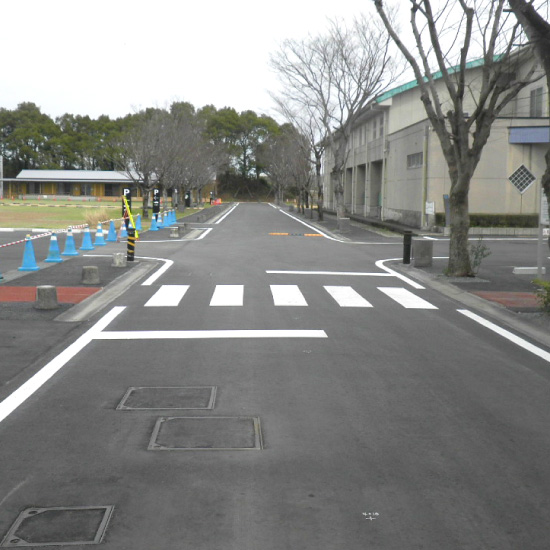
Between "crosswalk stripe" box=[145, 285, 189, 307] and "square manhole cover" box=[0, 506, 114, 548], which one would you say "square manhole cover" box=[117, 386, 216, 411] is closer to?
"square manhole cover" box=[0, 506, 114, 548]

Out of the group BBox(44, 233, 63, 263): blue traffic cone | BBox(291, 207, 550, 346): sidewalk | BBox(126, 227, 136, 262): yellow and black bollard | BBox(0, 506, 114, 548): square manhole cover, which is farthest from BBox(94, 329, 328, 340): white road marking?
BBox(44, 233, 63, 263): blue traffic cone

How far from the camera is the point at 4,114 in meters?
119

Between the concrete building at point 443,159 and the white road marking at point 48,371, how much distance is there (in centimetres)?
2615

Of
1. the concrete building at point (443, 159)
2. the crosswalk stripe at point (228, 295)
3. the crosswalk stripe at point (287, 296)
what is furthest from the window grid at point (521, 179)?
the concrete building at point (443, 159)

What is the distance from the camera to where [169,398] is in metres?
7.56

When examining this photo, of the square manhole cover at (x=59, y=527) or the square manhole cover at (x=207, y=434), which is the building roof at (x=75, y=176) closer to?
the square manhole cover at (x=207, y=434)

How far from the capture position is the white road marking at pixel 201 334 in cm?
1067

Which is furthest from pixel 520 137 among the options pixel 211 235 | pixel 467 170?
pixel 467 170

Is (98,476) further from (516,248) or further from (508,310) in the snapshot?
(516,248)

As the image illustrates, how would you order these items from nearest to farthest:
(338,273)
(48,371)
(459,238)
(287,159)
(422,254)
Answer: (48,371) < (459,238) < (338,273) < (422,254) < (287,159)

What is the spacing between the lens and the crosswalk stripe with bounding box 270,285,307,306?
13.9 metres

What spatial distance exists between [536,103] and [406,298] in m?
29.5

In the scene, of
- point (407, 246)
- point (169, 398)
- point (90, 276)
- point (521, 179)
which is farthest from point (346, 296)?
point (521, 179)

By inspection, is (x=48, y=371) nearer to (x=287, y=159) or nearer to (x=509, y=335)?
(x=509, y=335)
